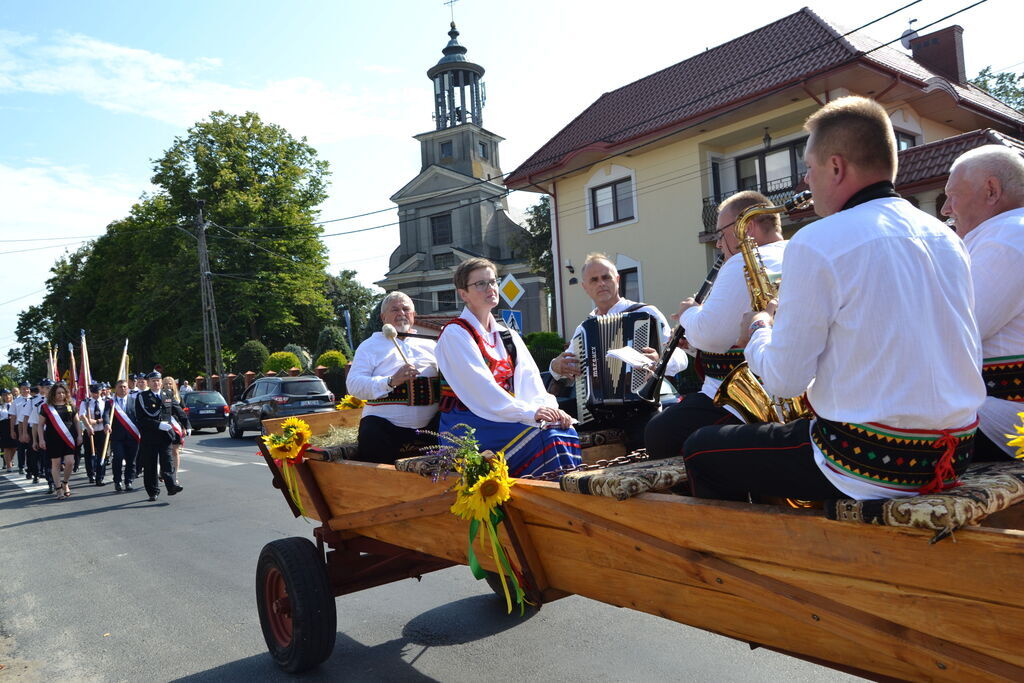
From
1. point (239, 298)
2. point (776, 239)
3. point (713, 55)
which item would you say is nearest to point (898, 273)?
point (776, 239)

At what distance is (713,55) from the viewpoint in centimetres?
2269

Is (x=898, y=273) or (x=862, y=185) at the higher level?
(x=862, y=185)

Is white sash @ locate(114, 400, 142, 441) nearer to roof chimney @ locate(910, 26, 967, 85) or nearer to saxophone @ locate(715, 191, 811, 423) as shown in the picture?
saxophone @ locate(715, 191, 811, 423)

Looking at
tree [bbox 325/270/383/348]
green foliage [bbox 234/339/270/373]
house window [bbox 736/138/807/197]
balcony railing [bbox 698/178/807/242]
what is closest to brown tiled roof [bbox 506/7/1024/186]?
house window [bbox 736/138/807/197]

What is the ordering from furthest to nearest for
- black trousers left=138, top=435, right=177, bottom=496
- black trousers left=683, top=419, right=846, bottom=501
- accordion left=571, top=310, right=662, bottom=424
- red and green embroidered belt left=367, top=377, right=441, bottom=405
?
black trousers left=138, top=435, right=177, bottom=496
red and green embroidered belt left=367, top=377, right=441, bottom=405
accordion left=571, top=310, right=662, bottom=424
black trousers left=683, top=419, right=846, bottom=501

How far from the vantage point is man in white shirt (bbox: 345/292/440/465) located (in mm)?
4625

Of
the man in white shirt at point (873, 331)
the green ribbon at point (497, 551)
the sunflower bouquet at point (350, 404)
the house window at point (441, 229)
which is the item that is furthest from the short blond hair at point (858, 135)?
the house window at point (441, 229)

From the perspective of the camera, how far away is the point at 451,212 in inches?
1780

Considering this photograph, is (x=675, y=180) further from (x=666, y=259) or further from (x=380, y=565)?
(x=380, y=565)

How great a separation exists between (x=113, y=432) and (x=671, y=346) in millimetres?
11483

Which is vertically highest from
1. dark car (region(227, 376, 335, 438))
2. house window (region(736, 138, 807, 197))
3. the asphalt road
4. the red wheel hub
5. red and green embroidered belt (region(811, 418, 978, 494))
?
house window (region(736, 138, 807, 197))

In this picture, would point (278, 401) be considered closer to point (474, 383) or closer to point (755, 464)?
point (474, 383)

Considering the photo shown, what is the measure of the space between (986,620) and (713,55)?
23172 millimetres

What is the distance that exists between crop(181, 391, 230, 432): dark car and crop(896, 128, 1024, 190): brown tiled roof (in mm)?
19504
